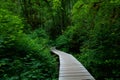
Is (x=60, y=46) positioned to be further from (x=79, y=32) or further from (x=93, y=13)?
(x=93, y=13)

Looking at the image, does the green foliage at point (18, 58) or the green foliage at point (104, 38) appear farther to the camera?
the green foliage at point (104, 38)

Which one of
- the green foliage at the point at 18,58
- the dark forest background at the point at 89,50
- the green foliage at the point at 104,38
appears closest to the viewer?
the green foliage at the point at 18,58

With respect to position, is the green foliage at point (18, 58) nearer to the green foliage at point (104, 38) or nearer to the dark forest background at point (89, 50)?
the dark forest background at point (89, 50)

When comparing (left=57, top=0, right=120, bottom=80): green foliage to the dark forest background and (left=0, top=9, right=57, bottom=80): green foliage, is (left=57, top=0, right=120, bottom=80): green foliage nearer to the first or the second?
the dark forest background

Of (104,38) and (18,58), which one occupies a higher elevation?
(104,38)

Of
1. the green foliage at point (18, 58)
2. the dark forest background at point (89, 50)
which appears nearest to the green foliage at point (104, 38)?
the dark forest background at point (89, 50)

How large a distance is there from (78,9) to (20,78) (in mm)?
4437

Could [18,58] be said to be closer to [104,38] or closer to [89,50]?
[89,50]

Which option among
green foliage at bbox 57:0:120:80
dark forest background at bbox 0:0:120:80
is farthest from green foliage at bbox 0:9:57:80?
green foliage at bbox 57:0:120:80

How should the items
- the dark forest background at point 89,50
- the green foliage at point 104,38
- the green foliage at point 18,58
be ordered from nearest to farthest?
the green foliage at point 18,58 < the dark forest background at point 89,50 < the green foliage at point 104,38

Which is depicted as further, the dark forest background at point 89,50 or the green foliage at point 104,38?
the green foliage at point 104,38

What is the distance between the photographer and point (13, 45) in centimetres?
1130

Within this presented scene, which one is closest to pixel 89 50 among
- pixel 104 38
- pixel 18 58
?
pixel 104 38

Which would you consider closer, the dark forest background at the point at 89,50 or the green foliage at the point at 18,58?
the green foliage at the point at 18,58
